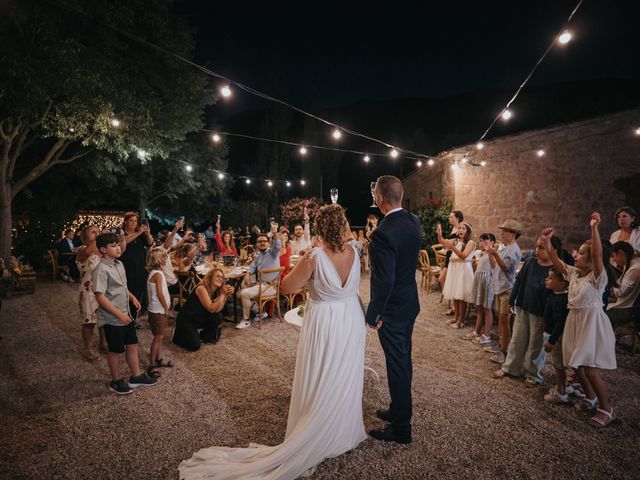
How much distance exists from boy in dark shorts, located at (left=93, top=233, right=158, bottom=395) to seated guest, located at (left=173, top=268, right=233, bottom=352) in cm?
112

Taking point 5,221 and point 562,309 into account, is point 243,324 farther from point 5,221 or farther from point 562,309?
point 5,221

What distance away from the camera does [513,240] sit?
4.42 metres

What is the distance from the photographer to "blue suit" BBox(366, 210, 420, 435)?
2535 mm

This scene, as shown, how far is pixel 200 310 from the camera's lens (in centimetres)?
494

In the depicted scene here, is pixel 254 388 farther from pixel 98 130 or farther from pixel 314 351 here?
pixel 98 130

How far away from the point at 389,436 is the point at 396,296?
1.15 meters

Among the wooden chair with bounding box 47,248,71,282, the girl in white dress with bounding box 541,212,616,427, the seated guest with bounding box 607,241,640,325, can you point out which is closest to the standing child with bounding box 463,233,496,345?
the seated guest with bounding box 607,241,640,325

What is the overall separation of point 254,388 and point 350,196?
2982 centimetres

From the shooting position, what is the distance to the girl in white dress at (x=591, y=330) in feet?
9.71

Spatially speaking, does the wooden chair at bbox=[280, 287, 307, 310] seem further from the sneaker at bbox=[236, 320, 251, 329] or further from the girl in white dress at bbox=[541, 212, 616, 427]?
the girl in white dress at bbox=[541, 212, 616, 427]

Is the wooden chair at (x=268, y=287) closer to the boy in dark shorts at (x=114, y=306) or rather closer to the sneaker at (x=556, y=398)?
the boy in dark shorts at (x=114, y=306)

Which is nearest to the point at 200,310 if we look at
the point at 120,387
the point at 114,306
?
the point at 120,387

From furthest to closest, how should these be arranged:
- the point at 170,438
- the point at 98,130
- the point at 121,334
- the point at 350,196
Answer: the point at 350,196 → the point at 98,130 → the point at 121,334 → the point at 170,438

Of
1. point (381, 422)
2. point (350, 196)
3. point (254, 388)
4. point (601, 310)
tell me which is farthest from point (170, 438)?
point (350, 196)
